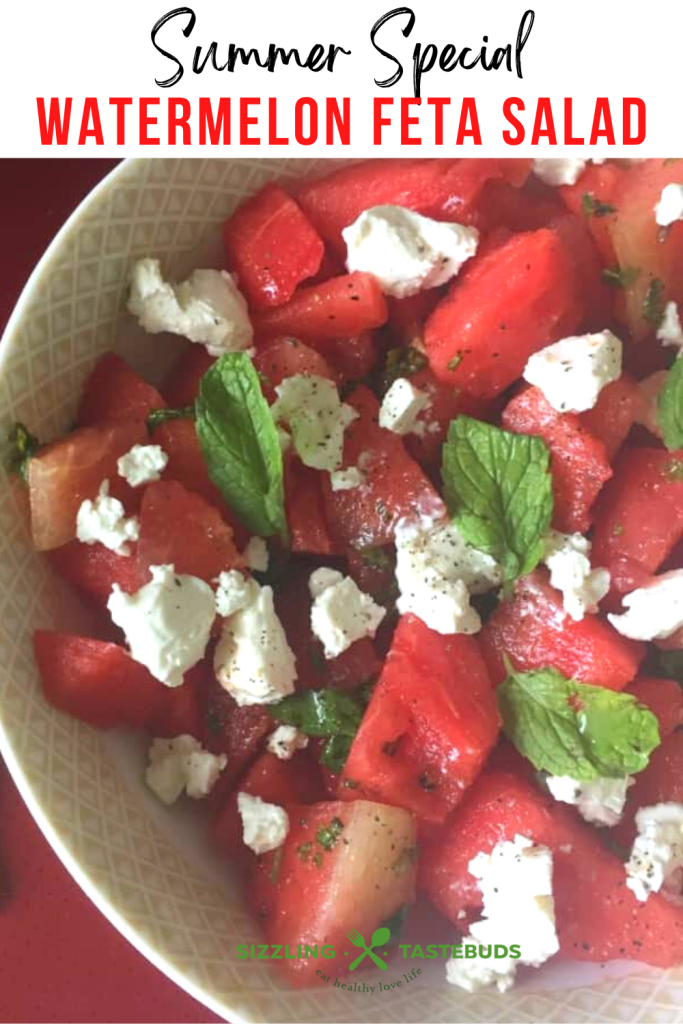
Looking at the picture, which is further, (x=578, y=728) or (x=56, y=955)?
(x=56, y=955)

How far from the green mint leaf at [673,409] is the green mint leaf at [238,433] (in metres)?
0.53

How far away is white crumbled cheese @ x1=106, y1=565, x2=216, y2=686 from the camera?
49.9 inches

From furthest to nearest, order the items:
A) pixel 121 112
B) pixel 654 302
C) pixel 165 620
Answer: pixel 121 112 < pixel 654 302 < pixel 165 620

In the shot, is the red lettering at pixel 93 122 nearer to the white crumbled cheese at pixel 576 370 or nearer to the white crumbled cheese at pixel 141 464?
the white crumbled cheese at pixel 141 464

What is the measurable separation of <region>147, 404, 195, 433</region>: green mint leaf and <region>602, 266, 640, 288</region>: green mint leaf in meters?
0.63

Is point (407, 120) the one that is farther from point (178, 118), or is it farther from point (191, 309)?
point (191, 309)

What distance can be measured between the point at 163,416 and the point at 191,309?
0.50ft

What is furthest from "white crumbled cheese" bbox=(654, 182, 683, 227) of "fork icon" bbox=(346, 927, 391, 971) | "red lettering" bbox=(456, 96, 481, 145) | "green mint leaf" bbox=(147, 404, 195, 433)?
"fork icon" bbox=(346, 927, 391, 971)

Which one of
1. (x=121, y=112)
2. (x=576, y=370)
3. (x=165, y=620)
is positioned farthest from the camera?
(x=121, y=112)

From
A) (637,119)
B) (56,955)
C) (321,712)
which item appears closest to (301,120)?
(637,119)

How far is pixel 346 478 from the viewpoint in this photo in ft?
4.58

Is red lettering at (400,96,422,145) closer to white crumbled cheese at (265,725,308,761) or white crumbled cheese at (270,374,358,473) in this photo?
white crumbled cheese at (270,374,358,473)

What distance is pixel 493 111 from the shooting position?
5.14 ft

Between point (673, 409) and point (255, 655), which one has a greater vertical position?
point (673, 409)
